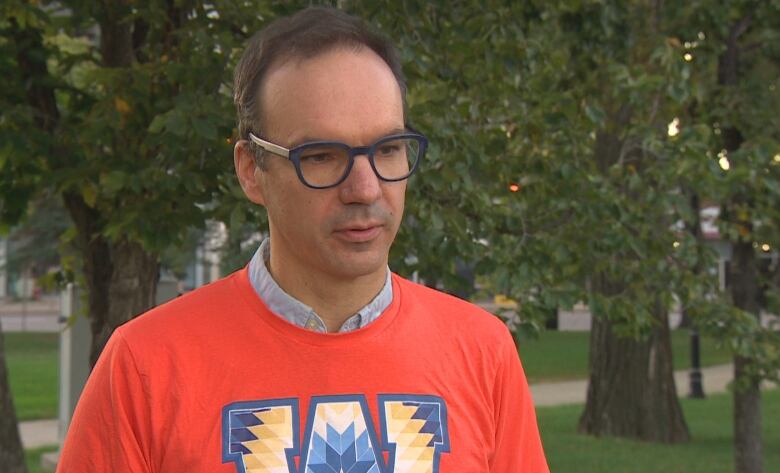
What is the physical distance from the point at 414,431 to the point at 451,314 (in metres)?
0.26

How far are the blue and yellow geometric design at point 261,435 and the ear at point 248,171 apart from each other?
0.36 metres

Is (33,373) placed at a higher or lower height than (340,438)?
lower

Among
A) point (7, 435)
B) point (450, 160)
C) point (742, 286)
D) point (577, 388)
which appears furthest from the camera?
point (577, 388)

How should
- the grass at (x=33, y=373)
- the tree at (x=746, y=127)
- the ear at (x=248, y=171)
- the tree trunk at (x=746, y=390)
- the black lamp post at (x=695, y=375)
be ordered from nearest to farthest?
the ear at (x=248, y=171) → the tree at (x=746, y=127) → the tree trunk at (x=746, y=390) → the grass at (x=33, y=373) → the black lamp post at (x=695, y=375)

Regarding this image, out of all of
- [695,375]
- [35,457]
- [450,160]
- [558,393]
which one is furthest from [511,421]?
[558,393]

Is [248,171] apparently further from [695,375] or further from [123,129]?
[695,375]

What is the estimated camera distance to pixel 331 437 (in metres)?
1.95

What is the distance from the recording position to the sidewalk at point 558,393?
14.1 m

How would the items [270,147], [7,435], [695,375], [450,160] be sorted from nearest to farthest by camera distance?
[270,147] → [450,160] → [7,435] → [695,375]

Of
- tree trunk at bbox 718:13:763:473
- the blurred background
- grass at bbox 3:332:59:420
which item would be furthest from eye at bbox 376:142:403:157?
grass at bbox 3:332:59:420

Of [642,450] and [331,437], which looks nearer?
[331,437]

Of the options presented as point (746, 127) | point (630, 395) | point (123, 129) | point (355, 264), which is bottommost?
point (630, 395)

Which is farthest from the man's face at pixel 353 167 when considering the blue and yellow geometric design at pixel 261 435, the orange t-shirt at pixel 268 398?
the blue and yellow geometric design at pixel 261 435

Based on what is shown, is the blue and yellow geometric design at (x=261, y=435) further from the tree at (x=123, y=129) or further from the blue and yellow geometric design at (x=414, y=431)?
the tree at (x=123, y=129)
